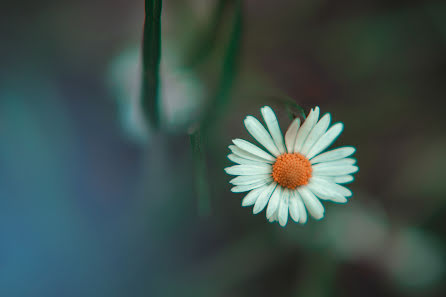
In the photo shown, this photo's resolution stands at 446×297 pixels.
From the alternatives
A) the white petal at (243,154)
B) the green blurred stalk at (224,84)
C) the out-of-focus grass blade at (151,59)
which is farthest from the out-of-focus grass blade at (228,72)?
the white petal at (243,154)

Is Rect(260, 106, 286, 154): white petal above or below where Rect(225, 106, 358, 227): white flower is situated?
above

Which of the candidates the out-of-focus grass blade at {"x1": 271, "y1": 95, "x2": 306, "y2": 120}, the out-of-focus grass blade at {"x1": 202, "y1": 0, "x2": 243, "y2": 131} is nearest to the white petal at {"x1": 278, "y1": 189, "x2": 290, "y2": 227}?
the out-of-focus grass blade at {"x1": 271, "y1": 95, "x2": 306, "y2": 120}

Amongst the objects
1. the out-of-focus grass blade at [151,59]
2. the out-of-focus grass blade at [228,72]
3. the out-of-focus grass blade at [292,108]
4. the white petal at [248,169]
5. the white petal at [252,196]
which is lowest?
the white petal at [252,196]

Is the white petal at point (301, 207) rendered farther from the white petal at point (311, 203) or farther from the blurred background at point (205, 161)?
the blurred background at point (205, 161)

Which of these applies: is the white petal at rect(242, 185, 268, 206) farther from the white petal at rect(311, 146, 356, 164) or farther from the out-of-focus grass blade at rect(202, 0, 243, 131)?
the out-of-focus grass blade at rect(202, 0, 243, 131)

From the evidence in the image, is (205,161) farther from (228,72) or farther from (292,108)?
(292,108)

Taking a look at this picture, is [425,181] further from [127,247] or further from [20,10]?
[20,10]
